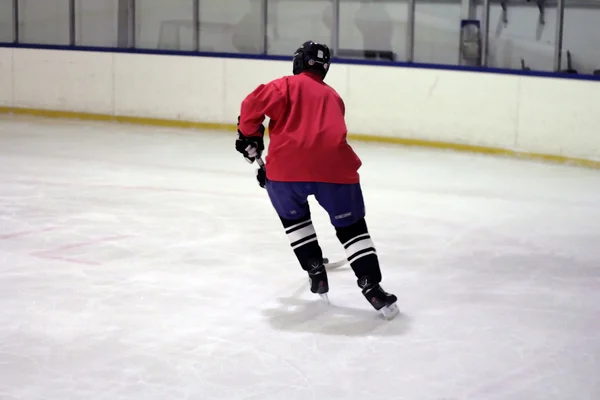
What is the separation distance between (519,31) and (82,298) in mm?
5782

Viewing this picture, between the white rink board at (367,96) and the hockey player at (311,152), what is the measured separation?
447cm

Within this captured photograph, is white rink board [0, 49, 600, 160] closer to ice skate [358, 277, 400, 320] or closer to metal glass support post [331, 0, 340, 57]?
metal glass support post [331, 0, 340, 57]

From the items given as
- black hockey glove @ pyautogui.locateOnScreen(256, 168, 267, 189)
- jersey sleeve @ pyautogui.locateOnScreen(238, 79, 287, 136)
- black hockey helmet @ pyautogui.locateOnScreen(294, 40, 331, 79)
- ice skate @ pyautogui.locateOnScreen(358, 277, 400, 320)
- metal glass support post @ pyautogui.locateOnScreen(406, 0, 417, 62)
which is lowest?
ice skate @ pyautogui.locateOnScreen(358, 277, 400, 320)

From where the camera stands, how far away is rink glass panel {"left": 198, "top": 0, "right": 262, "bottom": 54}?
10.1 metres

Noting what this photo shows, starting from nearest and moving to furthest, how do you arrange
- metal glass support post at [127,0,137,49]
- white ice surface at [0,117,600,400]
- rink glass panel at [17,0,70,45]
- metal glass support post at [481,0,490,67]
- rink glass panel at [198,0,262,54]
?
white ice surface at [0,117,600,400] < metal glass support post at [481,0,490,67] < rink glass panel at [198,0,262,54] < metal glass support post at [127,0,137,49] < rink glass panel at [17,0,70,45]

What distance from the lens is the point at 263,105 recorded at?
3533 mm

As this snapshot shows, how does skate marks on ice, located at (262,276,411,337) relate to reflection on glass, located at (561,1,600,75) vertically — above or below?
below

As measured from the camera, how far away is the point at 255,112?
139 inches

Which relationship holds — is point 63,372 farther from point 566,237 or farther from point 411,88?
point 411,88

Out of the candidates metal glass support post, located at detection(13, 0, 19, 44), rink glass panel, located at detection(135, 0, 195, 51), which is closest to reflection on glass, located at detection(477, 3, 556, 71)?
rink glass panel, located at detection(135, 0, 195, 51)

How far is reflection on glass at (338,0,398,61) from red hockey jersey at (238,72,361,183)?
570 centimetres

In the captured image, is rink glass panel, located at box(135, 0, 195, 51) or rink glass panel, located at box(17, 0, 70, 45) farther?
rink glass panel, located at box(17, 0, 70, 45)

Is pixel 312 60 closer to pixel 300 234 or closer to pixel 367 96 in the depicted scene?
pixel 300 234

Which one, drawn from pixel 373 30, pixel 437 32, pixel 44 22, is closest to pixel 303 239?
pixel 437 32
